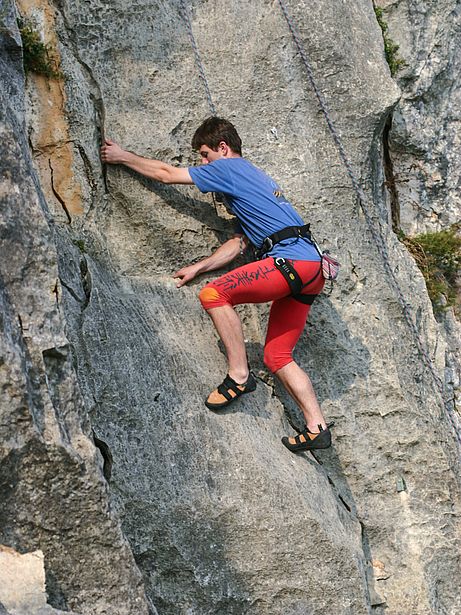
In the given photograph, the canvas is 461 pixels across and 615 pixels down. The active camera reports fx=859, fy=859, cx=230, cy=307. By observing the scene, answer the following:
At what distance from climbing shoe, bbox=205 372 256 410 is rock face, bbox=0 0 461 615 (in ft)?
0.32

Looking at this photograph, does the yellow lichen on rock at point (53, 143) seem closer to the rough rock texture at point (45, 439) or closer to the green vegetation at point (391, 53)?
the rough rock texture at point (45, 439)

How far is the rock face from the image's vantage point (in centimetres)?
470

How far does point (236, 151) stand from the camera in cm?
650

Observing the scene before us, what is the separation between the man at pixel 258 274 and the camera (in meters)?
6.16

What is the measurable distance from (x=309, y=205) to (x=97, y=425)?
8.97 feet

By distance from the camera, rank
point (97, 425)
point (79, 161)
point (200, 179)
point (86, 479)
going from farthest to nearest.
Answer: point (79, 161), point (200, 179), point (97, 425), point (86, 479)

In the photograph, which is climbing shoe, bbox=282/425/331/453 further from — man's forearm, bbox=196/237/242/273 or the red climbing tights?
man's forearm, bbox=196/237/242/273

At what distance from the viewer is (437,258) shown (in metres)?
8.60

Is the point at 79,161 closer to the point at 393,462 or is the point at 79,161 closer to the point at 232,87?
the point at 232,87

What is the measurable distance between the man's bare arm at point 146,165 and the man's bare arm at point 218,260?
68cm

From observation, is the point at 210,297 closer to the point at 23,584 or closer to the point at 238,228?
the point at 238,228

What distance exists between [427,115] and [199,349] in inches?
158

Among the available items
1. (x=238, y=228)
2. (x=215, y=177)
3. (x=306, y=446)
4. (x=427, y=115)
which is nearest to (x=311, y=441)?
(x=306, y=446)

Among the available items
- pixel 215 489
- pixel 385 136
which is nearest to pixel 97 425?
pixel 215 489
